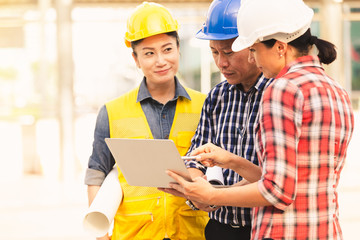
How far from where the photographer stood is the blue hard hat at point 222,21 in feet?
6.16

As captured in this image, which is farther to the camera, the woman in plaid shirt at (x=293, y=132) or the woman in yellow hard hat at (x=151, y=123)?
the woman in yellow hard hat at (x=151, y=123)

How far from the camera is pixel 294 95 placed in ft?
4.41

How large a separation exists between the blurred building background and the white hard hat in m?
5.09

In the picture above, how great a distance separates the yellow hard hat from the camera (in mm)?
2102

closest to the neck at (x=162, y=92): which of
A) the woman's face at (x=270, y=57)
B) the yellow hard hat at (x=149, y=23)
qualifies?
the yellow hard hat at (x=149, y=23)

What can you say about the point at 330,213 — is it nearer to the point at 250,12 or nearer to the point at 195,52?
the point at 250,12

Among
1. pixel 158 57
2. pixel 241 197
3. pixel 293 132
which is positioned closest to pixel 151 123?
pixel 158 57

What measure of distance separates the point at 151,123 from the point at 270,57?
835mm

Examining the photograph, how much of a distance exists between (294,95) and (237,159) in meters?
0.39

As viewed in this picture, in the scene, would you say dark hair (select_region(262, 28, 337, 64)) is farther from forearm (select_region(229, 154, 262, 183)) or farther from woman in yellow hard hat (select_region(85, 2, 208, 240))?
woman in yellow hard hat (select_region(85, 2, 208, 240))

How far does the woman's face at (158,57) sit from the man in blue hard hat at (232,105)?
0.65 ft

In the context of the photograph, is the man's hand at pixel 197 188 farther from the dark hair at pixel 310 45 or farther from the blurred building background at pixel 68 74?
the blurred building background at pixel 68 74

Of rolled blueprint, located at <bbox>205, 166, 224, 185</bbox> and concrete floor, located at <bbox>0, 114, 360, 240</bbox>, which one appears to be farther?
concrete floor, located at <bbox>0, 114, 360, 240</bbox>

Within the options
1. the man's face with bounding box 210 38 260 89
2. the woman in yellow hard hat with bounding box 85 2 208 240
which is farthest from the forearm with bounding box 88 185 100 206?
the man's face with bounding box 210 38 260 89
